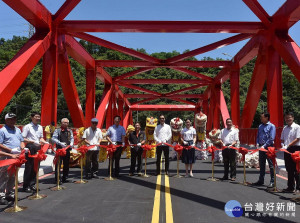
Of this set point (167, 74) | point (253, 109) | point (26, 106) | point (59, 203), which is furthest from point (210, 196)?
point (167, 74)

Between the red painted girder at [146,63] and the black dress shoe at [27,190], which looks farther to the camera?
the red painted girder at [146,63]

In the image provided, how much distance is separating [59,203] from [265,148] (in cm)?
553

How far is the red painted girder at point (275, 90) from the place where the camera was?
11266 mm

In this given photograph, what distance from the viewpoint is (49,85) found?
11461mm

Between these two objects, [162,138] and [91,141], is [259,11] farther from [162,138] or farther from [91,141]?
[91,141]

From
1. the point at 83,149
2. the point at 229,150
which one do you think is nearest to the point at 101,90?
the point at 83,149

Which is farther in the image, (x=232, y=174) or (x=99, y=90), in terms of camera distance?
(x=99, y=90)

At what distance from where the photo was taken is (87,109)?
1605cm

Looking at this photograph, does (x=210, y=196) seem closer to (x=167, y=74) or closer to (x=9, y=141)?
(x=9, y=141)

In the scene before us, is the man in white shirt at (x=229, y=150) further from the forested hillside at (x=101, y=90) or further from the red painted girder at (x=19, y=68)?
the forested hillside at (x=101, y=90)

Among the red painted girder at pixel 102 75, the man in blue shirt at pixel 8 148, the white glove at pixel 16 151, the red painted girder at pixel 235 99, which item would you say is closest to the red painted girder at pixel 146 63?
the red painted girder at pixel 102 75

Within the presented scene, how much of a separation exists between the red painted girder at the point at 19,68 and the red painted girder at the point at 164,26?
1.61 metres

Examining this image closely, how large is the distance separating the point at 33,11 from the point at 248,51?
31.0ft

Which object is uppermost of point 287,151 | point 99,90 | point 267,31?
point 99,90
